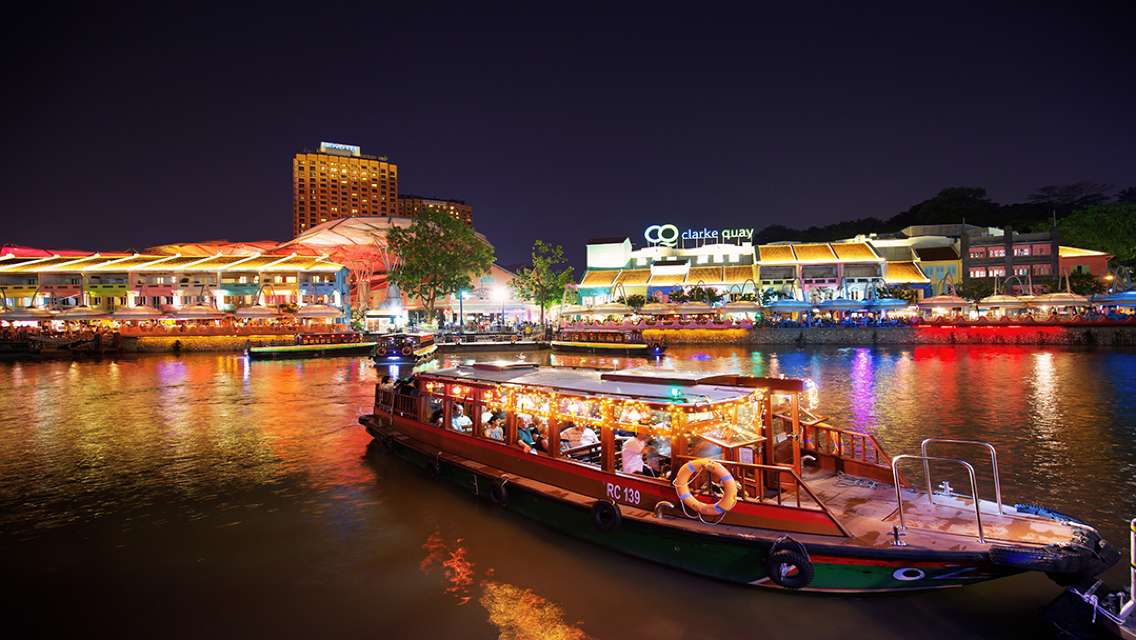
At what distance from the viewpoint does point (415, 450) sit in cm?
1254

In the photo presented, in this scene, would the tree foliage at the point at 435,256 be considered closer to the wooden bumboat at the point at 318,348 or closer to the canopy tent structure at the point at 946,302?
the wooden bumboat at the point at 318,348

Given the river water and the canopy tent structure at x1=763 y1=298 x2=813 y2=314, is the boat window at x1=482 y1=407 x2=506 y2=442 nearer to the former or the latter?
the river water

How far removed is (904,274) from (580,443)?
201ft

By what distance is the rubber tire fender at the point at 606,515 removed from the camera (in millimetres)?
7930

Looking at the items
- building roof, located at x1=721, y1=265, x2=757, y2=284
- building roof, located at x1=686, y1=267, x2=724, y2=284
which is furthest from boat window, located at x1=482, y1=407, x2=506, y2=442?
building roof, located at x1=721, y1=265, x2=757, y2=284

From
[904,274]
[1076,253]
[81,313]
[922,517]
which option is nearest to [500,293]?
[81,313]

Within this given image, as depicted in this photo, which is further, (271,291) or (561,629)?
(271,291)

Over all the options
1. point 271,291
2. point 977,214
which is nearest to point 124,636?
point 271,291

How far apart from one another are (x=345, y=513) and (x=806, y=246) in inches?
2531

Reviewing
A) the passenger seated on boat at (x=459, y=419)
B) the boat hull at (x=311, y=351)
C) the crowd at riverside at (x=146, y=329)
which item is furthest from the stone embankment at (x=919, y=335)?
the passenger seated on boat at (x=459, y=419)

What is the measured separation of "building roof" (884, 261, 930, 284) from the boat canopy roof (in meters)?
58.6

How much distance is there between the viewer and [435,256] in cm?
6022

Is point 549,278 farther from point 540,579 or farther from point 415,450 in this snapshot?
point 540,579

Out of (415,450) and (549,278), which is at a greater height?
(549,278)
